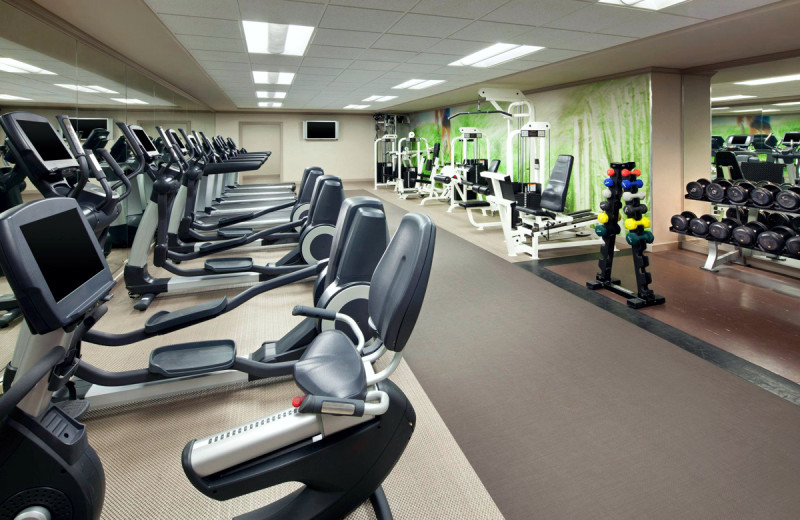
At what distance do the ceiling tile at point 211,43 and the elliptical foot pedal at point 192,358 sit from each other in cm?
308

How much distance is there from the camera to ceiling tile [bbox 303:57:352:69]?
200 inches

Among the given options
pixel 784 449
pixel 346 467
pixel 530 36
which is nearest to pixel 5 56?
pixel 346 467

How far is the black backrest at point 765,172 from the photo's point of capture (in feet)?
15.7

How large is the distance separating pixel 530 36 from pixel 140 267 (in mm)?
3710

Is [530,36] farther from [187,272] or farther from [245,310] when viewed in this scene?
[187,272]

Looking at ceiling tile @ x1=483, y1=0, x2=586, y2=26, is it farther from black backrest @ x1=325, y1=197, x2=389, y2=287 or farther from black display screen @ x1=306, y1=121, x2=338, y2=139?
black display screen @ x1=306, y1=121, x2=338, y2=139

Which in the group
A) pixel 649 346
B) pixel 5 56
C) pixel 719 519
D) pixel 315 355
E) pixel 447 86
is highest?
pixel 447 86

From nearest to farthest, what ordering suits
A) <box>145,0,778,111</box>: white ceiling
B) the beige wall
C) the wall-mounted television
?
<box>145,0,778,111</box>: white ceiling
the beige wall
the wall-mounted television

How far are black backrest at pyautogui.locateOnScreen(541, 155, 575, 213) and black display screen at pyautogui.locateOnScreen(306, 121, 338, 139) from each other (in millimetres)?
9169

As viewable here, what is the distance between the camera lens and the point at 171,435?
75.6 inches

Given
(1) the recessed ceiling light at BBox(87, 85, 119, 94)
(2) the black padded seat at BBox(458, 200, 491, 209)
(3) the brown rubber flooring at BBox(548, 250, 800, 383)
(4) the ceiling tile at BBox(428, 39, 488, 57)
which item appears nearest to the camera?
(3) the brown rubber flooring at BBox(548, 250, 800, 383)

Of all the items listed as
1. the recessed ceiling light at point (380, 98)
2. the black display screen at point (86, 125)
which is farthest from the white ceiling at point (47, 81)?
the recessed ceiling light at point (380, 98)

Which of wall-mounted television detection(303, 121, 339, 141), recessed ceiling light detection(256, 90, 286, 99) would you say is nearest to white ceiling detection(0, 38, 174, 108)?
recessed ceiling light detection(256, 90, 286, 99)

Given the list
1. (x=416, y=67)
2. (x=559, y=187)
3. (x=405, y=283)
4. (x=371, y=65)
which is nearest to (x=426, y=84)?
(x=416, y=67)
